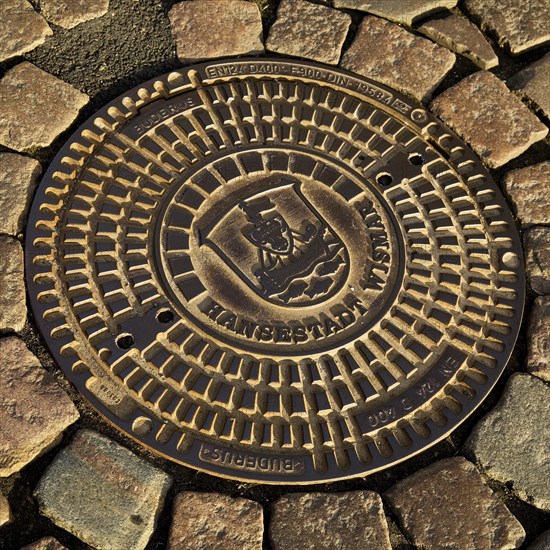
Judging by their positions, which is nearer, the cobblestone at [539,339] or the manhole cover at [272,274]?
the manhole cover at [272,274]

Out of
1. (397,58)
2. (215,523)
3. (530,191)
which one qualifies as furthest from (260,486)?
(397,58)

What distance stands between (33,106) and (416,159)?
152cm

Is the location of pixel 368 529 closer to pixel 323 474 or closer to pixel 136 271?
pixel 323 474

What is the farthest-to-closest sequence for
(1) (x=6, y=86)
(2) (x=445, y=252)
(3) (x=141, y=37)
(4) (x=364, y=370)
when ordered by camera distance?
(3) (x=141, y=37) → (1) (x=6, y=86) → (2) (x=445, y=252) → (4) (x=364, y=370)

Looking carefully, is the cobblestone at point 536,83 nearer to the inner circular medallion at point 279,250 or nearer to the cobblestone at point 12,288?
the inner circular medallion at point 279,250

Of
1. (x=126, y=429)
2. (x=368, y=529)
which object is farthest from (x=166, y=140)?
(x=368, y=529)

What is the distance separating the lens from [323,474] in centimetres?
227

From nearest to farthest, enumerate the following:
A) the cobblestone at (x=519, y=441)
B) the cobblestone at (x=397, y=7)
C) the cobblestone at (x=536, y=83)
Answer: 1. the cobblestone at (x=519, y=441)
2. the cobblestone at (x=536, y=83)
3. the cobblestone at (x=397, y=7)


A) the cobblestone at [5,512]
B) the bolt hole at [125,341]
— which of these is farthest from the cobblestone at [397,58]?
the cobblestone at [5,512]

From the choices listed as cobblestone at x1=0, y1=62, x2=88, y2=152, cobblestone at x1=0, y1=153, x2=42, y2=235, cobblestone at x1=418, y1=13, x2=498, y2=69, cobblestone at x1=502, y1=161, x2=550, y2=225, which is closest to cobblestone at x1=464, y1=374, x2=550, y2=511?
cobblestone at x1=502, y1=161, x2=550, y2=225

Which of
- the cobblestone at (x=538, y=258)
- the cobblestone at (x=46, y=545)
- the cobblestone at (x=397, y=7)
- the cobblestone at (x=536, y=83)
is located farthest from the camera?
the cobblestone at (x=397, y=7)

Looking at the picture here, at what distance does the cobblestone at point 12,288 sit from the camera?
94.3 inches

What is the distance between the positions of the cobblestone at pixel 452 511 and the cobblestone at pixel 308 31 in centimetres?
174

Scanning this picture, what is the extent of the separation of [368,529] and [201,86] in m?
1.80
